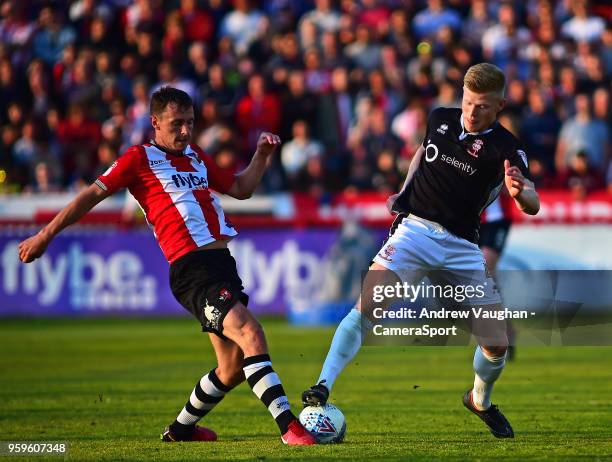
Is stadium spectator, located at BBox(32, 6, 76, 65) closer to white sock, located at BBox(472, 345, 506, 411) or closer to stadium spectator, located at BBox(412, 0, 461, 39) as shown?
stadium spectator, located at BBox(412, 0, 461, 39)

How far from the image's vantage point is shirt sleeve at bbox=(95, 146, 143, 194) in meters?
7.55

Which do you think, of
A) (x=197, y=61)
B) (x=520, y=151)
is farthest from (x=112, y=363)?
(x=197, y=61)

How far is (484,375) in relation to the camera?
809 cm

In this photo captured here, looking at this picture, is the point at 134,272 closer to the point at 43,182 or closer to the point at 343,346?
the point at 43,182

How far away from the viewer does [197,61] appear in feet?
70.6

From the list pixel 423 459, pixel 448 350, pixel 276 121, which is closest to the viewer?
pixel 423 459

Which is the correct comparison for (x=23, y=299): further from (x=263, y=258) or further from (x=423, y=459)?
(x=423, y=459)

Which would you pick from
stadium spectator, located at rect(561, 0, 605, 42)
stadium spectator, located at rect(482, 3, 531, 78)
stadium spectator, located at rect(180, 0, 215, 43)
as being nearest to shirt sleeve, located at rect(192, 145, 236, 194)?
stadium spectator, located at rect(482, 3, 531, 78)

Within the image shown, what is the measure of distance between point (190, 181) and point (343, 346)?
148cm

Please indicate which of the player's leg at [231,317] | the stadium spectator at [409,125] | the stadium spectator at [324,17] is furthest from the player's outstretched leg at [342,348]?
the stadium spectator at [324,17]

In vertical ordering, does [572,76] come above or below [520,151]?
below

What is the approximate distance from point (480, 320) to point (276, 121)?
12.6 meters

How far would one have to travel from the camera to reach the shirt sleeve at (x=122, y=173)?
24.8 feet

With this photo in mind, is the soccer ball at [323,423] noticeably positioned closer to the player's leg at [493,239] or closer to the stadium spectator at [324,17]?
the player's leg at [493,239]
